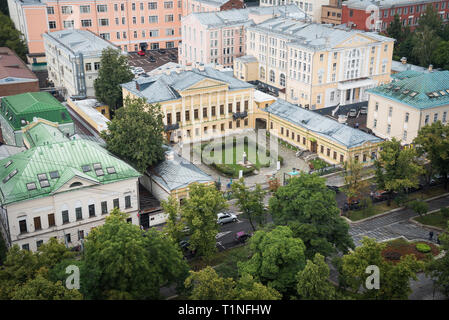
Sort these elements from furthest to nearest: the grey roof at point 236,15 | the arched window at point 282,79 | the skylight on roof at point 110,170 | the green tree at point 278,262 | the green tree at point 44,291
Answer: the grey roof at point 236,15 < the arched window at point 282,79 < the skylight on roof at point 110,170 < the green tree at point 278,262 < the green tree at point 44,291

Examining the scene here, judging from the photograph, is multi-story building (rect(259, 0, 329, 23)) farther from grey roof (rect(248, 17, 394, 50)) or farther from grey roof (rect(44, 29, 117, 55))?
grey roof (rect(44, 29, 117, 55))

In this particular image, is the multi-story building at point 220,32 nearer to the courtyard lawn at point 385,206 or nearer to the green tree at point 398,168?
the courtyard lawn at point 385,206

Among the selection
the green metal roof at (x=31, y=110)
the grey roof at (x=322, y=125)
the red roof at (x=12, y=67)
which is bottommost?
the grey roof at (x=322, y=125)

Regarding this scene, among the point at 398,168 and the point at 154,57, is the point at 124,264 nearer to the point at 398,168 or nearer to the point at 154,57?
the point at 398,168

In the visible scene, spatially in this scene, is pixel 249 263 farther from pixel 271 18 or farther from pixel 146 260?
pixel 271 18

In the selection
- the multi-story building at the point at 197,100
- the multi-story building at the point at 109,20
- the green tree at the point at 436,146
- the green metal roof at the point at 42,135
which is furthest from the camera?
the multi-story building at the point at 109,20

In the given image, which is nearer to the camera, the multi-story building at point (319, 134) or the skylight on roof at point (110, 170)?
the skylight on roof at point (110, 170)

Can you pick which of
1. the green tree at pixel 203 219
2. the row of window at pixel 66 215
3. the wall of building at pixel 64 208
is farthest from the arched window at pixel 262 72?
the green tree at pixel 203 219

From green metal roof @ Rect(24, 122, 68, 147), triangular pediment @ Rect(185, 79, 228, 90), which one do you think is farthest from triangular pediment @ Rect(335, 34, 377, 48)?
green metal roof @ Rect(24, 122, 68, 147)
